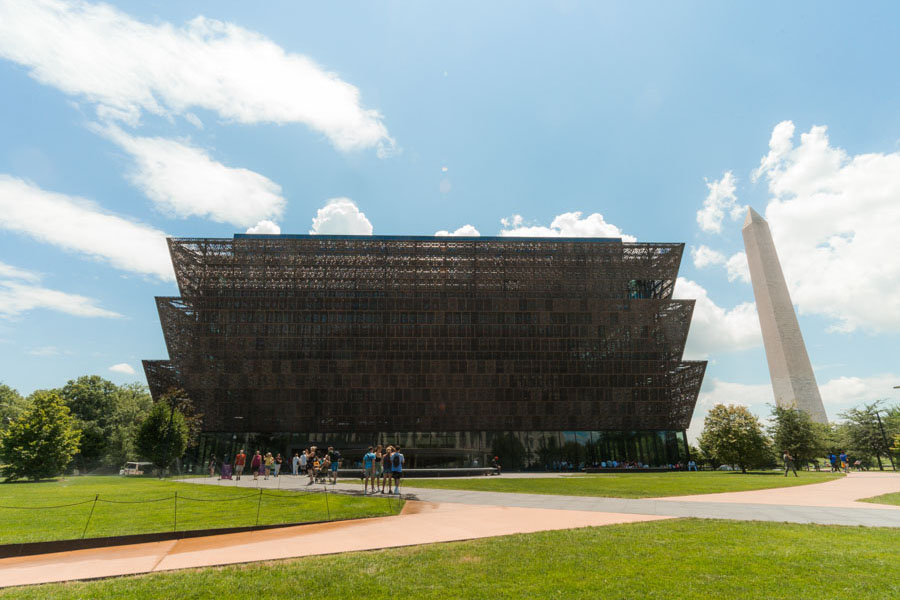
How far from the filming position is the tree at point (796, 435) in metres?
45.3

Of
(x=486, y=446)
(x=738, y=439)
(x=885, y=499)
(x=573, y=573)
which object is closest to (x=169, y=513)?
(x=573, y=573)

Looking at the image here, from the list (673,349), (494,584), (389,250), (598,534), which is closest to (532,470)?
(673,349)

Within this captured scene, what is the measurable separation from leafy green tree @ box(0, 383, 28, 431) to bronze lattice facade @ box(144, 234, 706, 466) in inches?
773

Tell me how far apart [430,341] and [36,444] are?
4247 centimetres

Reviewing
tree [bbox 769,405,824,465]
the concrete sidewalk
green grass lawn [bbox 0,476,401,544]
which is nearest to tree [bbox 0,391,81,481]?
green grass lawn [bbox 0,476,401,544]

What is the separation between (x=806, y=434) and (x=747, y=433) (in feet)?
22.5

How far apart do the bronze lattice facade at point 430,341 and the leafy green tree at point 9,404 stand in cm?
1964

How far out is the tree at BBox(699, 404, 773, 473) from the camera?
1715 inches

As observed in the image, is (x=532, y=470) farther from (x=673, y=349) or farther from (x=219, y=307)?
(x=219, y=307)

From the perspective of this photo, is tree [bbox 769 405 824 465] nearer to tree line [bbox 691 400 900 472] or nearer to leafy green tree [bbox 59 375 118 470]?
tree line [bbox 691 400 900 472]

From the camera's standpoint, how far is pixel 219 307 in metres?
67.0

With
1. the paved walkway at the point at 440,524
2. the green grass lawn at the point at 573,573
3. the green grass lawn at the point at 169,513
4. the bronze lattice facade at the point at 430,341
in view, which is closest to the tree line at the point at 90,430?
the bronze lattice facade at the point at 430,341

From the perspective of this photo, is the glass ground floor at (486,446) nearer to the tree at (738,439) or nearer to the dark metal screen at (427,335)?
the dark metal screen at (427,335)

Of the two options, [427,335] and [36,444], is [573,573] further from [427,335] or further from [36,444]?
[427,335]
